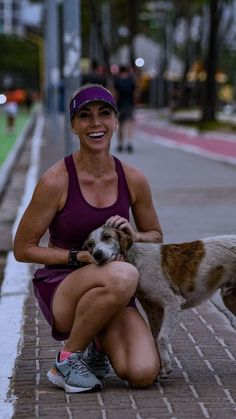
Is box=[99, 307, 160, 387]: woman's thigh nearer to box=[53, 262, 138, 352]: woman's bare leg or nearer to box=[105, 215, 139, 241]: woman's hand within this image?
box=[53, 262, 138, 352]: woman's bare leg

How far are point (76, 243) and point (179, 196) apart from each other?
1066 centimetres

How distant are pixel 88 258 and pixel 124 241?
8.1 inches

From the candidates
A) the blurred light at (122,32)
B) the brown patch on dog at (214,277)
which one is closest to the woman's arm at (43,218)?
the brown patch on dog at (214,277)

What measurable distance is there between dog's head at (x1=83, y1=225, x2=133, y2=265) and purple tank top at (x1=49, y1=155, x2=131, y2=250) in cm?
21

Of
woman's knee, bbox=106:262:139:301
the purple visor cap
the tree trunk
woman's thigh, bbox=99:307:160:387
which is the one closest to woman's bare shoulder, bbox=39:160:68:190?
the purple visor cap

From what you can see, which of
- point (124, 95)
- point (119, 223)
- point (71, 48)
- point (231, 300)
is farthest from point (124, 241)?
point (124, 95)

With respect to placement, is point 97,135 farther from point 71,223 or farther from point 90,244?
point 90,244

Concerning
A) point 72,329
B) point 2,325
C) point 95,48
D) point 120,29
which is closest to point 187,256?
point 72,329

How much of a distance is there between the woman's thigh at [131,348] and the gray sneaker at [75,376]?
146 mm

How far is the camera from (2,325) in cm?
777

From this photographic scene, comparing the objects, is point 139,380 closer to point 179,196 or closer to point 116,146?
point 179,196

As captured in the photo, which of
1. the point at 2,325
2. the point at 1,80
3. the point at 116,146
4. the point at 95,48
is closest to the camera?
the point at 2,325

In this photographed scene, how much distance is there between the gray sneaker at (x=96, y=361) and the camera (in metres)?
6.25

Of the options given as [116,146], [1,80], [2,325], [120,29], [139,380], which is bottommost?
[1,80]
